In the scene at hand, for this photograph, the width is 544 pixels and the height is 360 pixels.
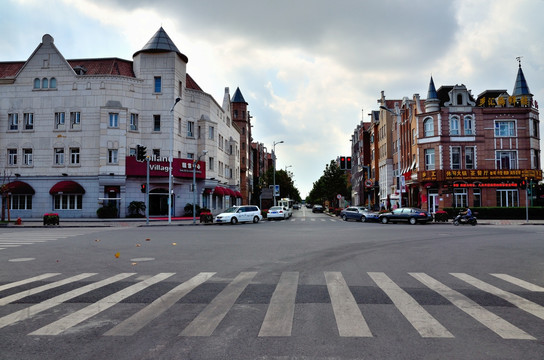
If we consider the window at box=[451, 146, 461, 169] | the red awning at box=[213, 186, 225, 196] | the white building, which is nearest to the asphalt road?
the white building

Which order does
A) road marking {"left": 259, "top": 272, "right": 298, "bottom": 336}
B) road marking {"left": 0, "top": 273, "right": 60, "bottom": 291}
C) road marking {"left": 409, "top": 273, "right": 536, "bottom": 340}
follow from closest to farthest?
road marking {"left": 409, "top": 273, "right": 536, "bottom": 340} → road marking {"left": 259, "top": 272, "right": 298, "bottom": 336} → road marking {"left": 0, "top": 273, "right": 60, "bottom": 291}

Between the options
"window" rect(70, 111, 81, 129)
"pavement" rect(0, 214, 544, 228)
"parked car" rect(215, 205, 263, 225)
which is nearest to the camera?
"pavement" rect(0, 214, 544, 228)

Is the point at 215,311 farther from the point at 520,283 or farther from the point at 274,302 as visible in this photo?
the point at 520,283

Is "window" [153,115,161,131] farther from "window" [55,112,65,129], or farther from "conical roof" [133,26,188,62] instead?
"window" [55,112,65,129]

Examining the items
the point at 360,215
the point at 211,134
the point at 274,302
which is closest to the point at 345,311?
the point at 274,302

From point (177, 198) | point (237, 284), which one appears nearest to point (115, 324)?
point (237, 284)

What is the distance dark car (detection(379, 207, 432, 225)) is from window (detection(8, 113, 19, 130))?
37659 mm

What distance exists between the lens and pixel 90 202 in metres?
41.3

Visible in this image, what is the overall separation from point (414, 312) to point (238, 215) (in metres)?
30.3

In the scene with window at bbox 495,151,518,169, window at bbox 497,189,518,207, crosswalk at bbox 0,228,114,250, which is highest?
window at bbox 495,151,518,169

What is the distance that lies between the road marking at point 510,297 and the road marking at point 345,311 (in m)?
2.48

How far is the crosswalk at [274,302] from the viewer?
5.12 meters

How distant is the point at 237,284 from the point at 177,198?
121 ft

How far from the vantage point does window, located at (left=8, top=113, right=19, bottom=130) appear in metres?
42.8
